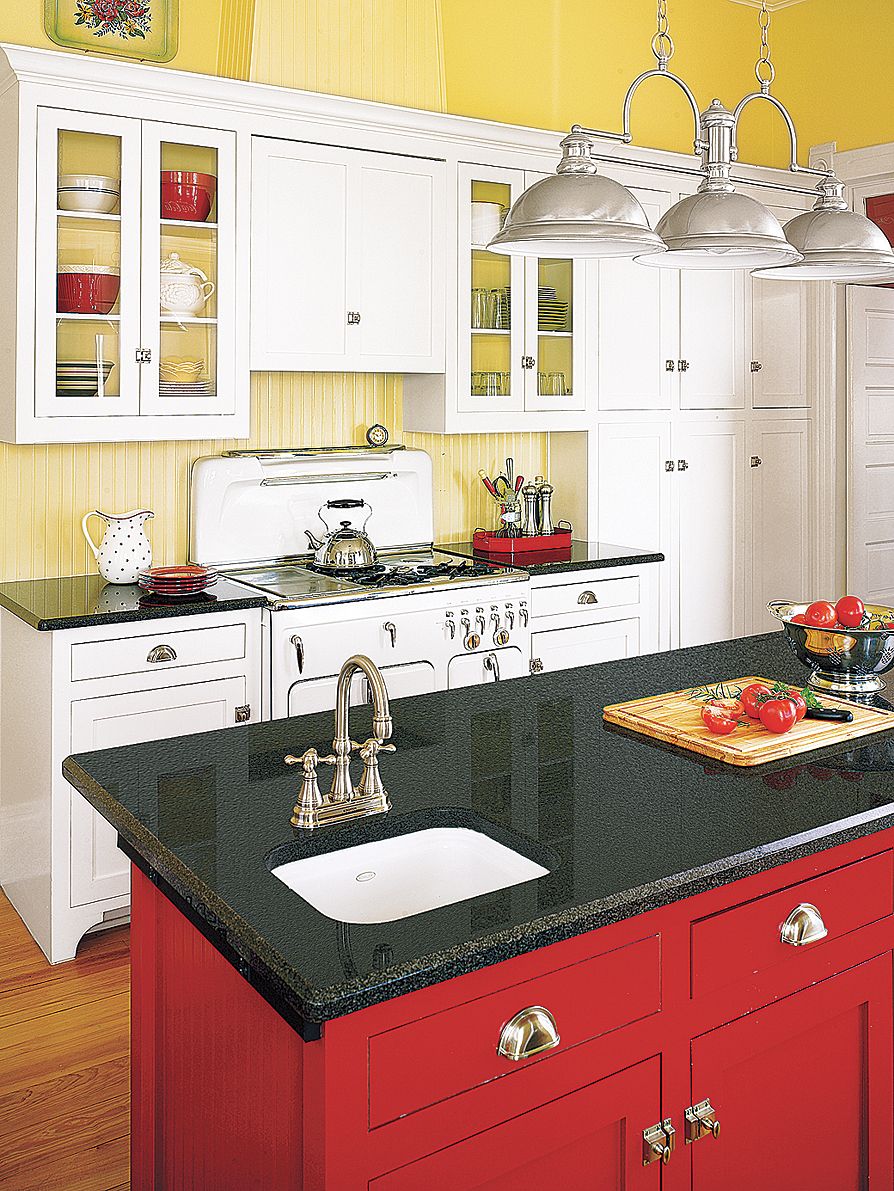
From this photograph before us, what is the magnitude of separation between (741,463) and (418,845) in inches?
146

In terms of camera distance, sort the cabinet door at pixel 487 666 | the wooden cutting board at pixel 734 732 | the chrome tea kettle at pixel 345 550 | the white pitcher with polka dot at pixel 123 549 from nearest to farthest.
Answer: the wooden cutting board at pixel 734 732 < the white pitcher with polka dot at pixel 123 549 < the cabinet door at pixel 487 666 < the chrome tea kettle at pixel 345 550

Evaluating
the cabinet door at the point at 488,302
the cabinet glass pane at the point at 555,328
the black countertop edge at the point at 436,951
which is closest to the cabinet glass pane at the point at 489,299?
the cabinet door at the point at 488,302

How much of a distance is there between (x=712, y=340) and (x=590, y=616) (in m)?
1.43

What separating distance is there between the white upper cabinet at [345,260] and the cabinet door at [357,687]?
40.6 inches

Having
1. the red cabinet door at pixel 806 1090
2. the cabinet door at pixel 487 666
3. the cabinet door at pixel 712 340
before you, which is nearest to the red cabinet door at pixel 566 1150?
the red cabinet door at pixel 806 1090

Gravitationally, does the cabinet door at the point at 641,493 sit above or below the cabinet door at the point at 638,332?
below

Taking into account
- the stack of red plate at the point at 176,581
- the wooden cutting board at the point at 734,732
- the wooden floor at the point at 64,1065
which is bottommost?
the wooden floor at the point at 64,1065

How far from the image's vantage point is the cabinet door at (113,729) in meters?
3.28

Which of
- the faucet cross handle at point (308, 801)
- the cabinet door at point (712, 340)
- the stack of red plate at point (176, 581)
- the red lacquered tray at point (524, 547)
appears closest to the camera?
the faucet cross handle at point (308, 801)

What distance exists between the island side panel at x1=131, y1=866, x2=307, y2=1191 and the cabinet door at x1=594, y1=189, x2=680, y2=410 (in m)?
3.22

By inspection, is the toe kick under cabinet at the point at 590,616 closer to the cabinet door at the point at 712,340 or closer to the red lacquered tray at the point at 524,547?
the red lacquered tray at the point at 524,547

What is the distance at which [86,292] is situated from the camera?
345 centimetres

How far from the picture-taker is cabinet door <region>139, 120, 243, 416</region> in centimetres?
353

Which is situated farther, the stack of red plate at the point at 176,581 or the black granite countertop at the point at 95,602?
the stack of red plate at the point at 176,581
